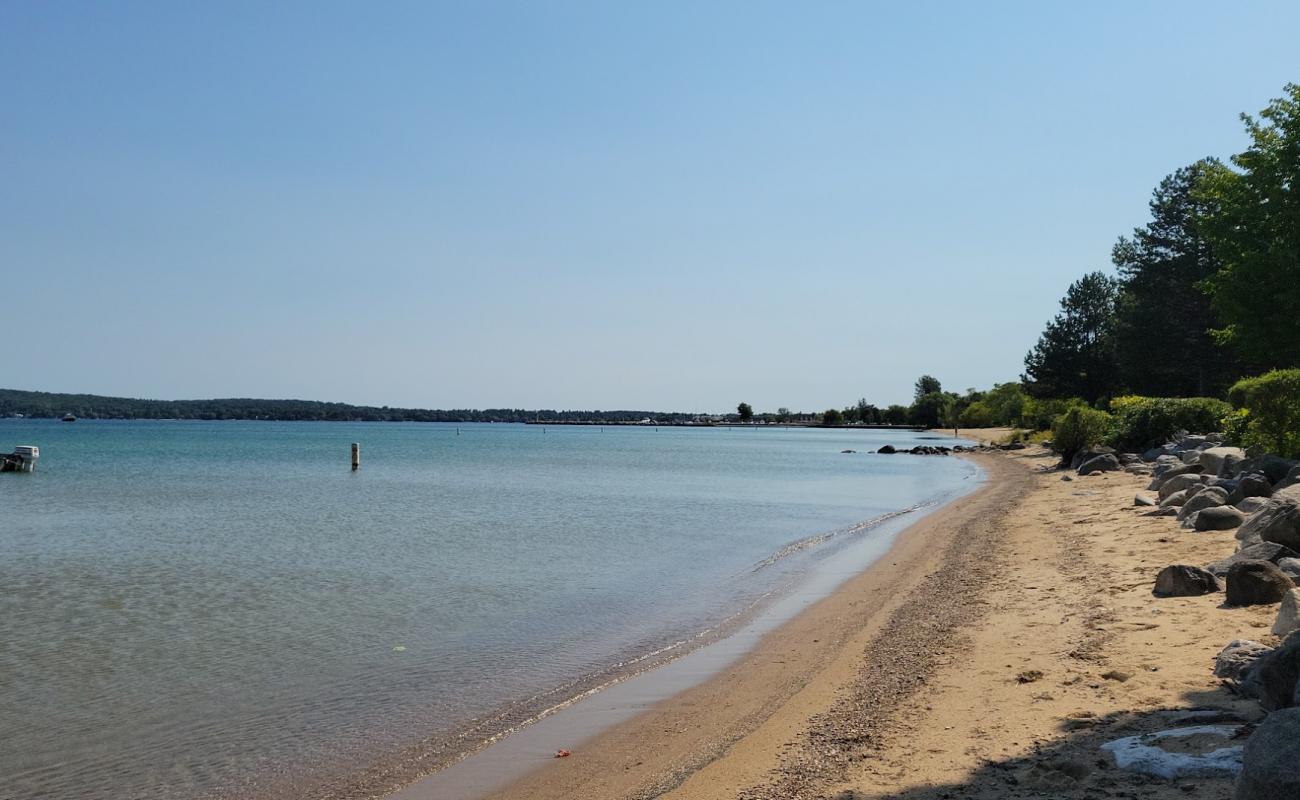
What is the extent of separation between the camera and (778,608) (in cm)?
1321

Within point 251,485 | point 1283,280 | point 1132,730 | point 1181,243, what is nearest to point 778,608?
point 1132,730

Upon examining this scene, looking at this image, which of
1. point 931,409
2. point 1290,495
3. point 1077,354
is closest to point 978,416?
point 931,409

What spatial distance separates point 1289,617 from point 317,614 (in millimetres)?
11374

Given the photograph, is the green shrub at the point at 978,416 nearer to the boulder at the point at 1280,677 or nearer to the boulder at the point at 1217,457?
the boulder at the point at 1217,457

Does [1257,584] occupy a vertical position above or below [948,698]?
above

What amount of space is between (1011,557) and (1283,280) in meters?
13.8

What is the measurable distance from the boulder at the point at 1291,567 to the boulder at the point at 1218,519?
520cm

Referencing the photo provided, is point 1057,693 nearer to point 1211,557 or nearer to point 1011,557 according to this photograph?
point 1211,557

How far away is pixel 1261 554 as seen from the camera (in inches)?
386

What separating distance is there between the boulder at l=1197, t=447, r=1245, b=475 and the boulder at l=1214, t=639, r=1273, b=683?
1540 centimetres

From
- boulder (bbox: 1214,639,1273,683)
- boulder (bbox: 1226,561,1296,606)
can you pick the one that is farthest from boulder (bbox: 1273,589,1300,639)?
boulder (bbox: 1226,561,1296,606)

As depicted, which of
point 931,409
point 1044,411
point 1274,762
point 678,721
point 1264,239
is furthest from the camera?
point 931,409

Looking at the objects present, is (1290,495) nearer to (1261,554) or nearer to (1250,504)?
(1261,554)

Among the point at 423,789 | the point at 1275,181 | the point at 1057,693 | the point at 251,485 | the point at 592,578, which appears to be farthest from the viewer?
the point at 251,485
